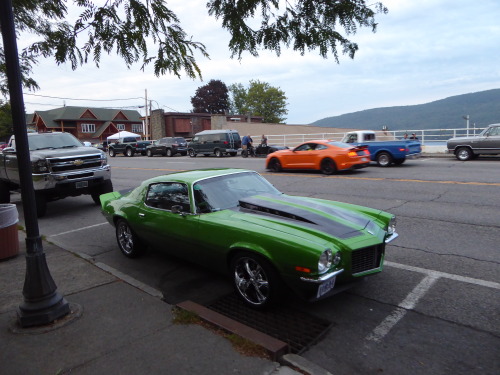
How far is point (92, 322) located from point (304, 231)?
2362 mm

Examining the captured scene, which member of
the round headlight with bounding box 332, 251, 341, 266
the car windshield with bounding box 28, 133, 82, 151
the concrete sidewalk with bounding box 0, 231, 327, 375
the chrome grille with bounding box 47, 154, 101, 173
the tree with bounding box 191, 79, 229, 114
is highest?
the tree with bounding box 191, 79, 229, 114

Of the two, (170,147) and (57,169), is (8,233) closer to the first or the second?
(57,169)

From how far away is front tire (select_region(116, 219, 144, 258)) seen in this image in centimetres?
588

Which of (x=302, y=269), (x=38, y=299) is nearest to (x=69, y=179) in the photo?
(x=38, y=299)

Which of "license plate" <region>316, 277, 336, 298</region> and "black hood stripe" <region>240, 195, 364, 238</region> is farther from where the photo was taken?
"black hood stripe" <region>240, 195, 364, 238</region>

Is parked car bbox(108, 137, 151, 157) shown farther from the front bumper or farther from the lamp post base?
the lamp post base

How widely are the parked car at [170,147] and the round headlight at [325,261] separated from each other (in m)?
30.5

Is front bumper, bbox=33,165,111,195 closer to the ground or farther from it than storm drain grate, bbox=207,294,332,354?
farther from it

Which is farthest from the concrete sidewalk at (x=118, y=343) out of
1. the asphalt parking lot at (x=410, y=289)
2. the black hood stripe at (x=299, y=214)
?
the black hood stripe at (x=299, y=214)

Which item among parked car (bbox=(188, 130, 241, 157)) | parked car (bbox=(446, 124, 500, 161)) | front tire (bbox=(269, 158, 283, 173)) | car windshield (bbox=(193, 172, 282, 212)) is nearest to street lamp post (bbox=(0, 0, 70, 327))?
car windshield (bbox=(193, 172, 282, 212))

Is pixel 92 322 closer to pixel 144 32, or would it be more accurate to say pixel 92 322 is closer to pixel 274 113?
pixel 144 32

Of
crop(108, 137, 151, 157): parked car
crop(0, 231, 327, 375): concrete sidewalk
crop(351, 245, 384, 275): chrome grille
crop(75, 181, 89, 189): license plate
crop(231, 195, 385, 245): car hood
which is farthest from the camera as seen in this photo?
crop(108, 137, 151, 157): parked car

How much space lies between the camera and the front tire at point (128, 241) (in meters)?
5.88

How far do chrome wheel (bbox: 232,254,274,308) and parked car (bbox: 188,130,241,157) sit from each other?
24.4m
